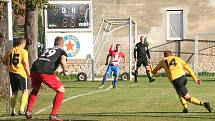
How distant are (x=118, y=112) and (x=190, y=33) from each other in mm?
22420

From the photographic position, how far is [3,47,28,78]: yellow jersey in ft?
47.9

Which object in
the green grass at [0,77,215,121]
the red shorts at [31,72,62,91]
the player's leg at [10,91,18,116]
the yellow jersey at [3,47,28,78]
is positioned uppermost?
the yellow jersey at [3,47,28,78]

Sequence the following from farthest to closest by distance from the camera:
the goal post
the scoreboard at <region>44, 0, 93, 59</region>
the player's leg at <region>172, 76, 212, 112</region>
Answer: the goal post, the scoreboard at <region>44, 0, 93, 59</region>, the player's leg at <region>172, 76, 212, 112</region>

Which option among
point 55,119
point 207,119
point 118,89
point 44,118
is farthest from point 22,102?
point 118,89

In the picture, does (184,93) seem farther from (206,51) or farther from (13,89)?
(206,51)

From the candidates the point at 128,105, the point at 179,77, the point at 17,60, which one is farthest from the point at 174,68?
the point at 17,60

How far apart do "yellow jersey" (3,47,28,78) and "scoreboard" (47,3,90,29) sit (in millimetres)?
16184

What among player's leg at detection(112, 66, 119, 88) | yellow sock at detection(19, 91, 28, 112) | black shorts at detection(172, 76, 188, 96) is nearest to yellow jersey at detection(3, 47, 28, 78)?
yellow sock at detection(19, 91, 28, 112)

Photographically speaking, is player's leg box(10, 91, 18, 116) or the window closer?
player's leg box(10, 91, 18, 116)

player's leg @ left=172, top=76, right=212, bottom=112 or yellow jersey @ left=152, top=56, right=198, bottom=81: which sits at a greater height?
yellow jersey @ left=152, top=56, right=198, bottom=81

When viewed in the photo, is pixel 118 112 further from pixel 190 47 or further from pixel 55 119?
pixel 190 47

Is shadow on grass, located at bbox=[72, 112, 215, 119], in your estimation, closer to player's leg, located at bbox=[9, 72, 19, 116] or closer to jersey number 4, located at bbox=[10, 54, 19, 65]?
player's leg, located at bbox=[9, 72, 19, 116]

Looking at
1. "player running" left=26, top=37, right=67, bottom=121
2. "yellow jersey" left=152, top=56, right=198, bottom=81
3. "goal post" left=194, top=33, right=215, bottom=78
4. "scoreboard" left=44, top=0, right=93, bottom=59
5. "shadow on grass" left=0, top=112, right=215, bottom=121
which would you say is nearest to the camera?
"player running" left=26, top=37, right=67, bottom=121

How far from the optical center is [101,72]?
118ft
